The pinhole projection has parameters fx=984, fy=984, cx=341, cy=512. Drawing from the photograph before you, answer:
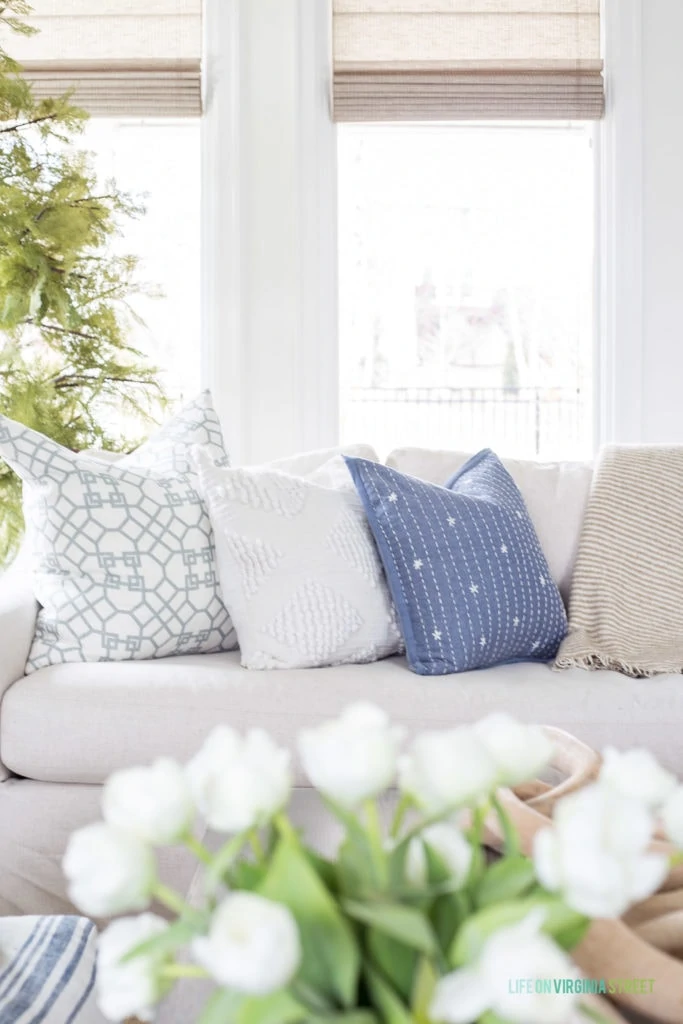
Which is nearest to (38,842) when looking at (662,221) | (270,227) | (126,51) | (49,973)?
(49,973)

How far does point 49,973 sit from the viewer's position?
42.5 inches

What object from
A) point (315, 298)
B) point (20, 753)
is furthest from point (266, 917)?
point (315, 298)

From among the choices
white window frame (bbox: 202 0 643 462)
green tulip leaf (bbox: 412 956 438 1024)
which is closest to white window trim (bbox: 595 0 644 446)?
white window frame (bbox: 202 0 643 462)

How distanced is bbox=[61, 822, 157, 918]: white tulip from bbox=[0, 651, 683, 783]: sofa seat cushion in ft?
3.90

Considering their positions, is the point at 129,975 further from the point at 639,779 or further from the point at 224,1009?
the point at 639,779

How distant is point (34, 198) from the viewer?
274 cm

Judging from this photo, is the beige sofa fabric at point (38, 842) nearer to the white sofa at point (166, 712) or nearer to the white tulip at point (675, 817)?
the white sofa at point (166, 712)

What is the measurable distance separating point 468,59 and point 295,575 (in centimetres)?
219

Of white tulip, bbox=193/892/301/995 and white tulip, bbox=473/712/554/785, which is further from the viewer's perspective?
white tulip, bbox=473/712/554/785

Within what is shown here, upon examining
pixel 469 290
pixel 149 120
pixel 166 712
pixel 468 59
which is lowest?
pixel 166 712

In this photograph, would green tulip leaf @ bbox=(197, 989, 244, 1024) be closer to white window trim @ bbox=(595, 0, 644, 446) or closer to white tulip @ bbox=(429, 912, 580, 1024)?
white tulip @ bbox=(429, 912, 580, 1024)

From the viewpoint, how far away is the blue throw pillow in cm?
189

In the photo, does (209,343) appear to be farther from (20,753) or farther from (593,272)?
(20,753)

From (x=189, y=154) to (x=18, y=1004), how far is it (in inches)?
114
